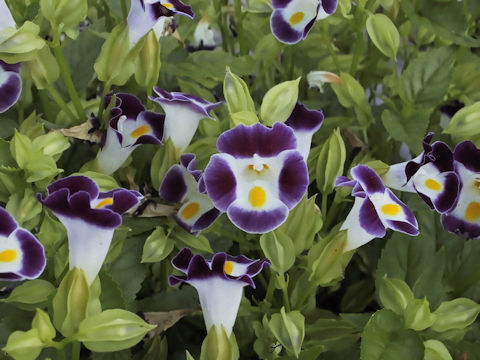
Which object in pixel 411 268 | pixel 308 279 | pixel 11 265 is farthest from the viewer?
pixel 411 268

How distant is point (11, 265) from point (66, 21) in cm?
25

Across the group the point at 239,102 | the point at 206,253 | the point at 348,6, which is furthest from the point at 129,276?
the point at 348,6

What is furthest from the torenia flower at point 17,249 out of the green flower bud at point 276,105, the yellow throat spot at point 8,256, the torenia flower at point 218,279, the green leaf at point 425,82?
the green leaf at point 425,82

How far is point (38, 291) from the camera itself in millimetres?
571

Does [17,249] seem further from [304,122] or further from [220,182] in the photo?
[304,122]

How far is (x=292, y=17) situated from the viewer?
2.25 ft

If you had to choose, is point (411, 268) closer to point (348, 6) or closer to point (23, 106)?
point (348, 6)

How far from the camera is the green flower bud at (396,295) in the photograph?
0.62 metres

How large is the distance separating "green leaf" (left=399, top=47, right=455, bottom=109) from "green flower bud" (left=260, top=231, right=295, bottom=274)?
266 mm

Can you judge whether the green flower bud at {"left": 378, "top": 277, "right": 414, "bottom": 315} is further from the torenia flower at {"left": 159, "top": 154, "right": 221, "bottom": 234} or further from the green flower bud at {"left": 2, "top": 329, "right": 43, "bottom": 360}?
the green flower bud at {"left": 2, "top": 329, "right": 43, "bottom": 360}

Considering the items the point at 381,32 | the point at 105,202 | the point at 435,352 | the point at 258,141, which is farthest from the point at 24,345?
the point at 381,32

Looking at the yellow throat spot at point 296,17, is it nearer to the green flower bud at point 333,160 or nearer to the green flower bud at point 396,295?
the green flower bud at point 333,160

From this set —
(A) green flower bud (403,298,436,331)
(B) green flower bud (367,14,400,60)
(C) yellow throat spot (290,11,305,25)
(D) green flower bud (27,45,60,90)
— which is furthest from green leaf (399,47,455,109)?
(D) green flower bud (27,45,60,90)

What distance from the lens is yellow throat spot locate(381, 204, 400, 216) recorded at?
0.55m
